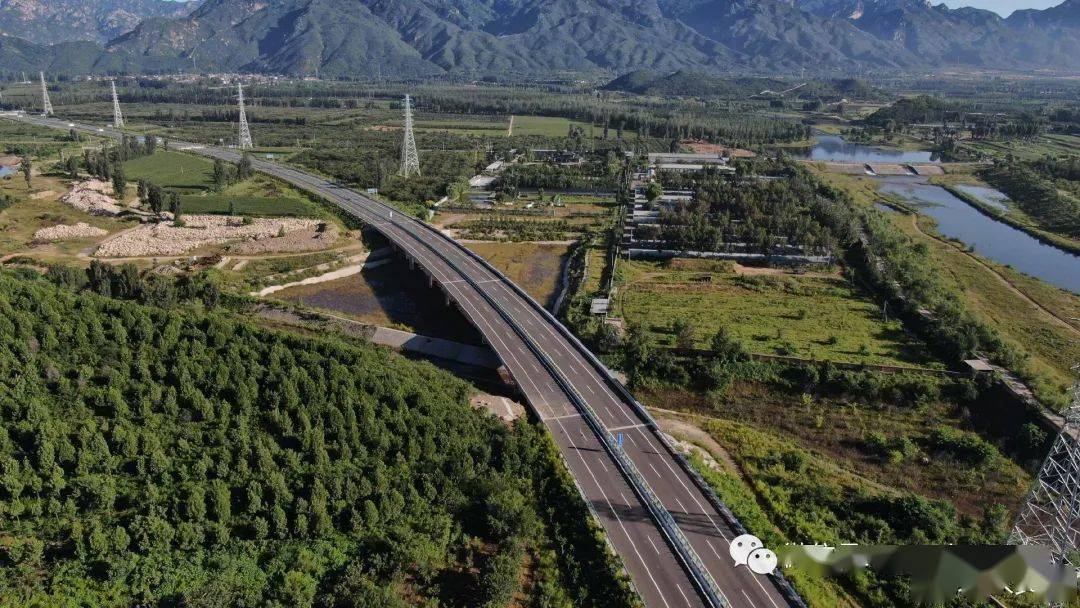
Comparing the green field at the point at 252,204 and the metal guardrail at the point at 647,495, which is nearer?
the metal guardrail at the point at 647,495

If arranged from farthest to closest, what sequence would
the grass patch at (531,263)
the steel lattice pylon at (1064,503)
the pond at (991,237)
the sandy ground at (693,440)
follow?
the pond at (991,237) < the grass patch at (531,263) < the sandy ground at (693,440) < the steel lattice pylon at (1064,503)

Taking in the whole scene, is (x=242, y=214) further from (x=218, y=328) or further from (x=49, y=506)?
(x=49, y=506)

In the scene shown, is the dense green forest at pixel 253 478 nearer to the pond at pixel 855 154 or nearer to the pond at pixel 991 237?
the pond at pixel 991 237

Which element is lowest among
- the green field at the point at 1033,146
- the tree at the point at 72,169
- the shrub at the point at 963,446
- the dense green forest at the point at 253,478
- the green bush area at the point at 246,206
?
the dense green forest at the point at 253,478

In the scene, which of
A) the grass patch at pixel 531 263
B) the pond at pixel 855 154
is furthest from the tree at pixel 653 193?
the pond at pixel 855 154

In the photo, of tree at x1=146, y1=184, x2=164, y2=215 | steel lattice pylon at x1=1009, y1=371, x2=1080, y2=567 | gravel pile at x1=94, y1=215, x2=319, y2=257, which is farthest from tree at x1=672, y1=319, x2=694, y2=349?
tree at x1=146, y1=184, x2=164, y2=215

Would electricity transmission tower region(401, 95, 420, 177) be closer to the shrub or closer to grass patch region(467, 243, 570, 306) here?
grass patch region(467, 243, 570, 306)

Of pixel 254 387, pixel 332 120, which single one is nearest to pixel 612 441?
pixel 254 387
